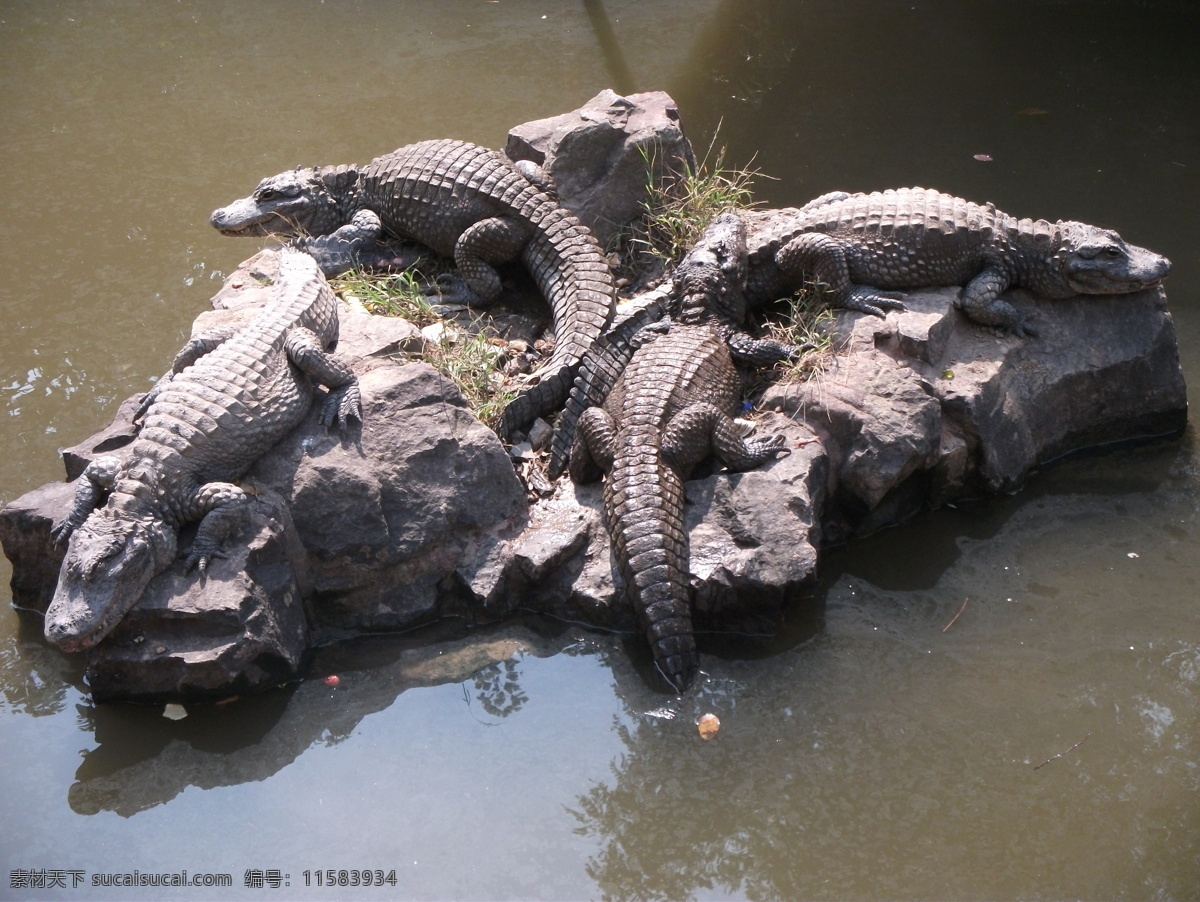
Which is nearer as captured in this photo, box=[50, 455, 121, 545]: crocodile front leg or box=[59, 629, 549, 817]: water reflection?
box=[59, 629, 549, 817]: water reflection

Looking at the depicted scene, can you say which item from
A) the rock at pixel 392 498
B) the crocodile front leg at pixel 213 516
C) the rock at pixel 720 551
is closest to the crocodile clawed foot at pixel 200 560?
the crocodile front leg at pixel 213 516

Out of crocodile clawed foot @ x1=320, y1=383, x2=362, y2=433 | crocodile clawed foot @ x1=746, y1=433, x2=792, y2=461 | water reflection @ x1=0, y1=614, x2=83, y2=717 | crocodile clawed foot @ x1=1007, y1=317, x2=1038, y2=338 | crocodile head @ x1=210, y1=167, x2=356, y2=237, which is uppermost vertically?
crocodile head @ x1=210, y1=167, x2=356, y2=237

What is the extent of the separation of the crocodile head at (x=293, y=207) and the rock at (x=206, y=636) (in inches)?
119

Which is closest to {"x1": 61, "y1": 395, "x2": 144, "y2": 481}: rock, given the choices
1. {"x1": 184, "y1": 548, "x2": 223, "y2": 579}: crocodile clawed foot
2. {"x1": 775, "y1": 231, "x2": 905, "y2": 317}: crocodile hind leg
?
{"x1": 184, "y1": 548, "x2": 223, "y2": 579}: crocodile clawed foot

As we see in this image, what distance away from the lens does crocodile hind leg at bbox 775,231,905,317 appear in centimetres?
612

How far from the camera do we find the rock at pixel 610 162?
7.11 metres

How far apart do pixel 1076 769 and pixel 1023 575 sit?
46.0 inches

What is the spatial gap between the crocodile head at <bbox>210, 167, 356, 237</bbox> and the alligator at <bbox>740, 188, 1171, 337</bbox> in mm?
2935

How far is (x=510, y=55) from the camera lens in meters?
10.5

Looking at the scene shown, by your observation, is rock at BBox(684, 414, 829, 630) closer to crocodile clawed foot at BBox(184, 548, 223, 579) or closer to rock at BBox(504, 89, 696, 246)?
crocodile clawed foot at BBox(184, 548, 223, 579)

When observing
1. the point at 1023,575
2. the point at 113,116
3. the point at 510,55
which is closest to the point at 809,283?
the point at 1023,575

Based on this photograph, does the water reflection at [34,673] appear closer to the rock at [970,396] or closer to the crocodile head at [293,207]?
the crocodile head at [293,207]

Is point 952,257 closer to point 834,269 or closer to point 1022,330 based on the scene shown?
point 1022,330

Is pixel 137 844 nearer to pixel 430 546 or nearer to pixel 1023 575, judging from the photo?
pixel 430 546
